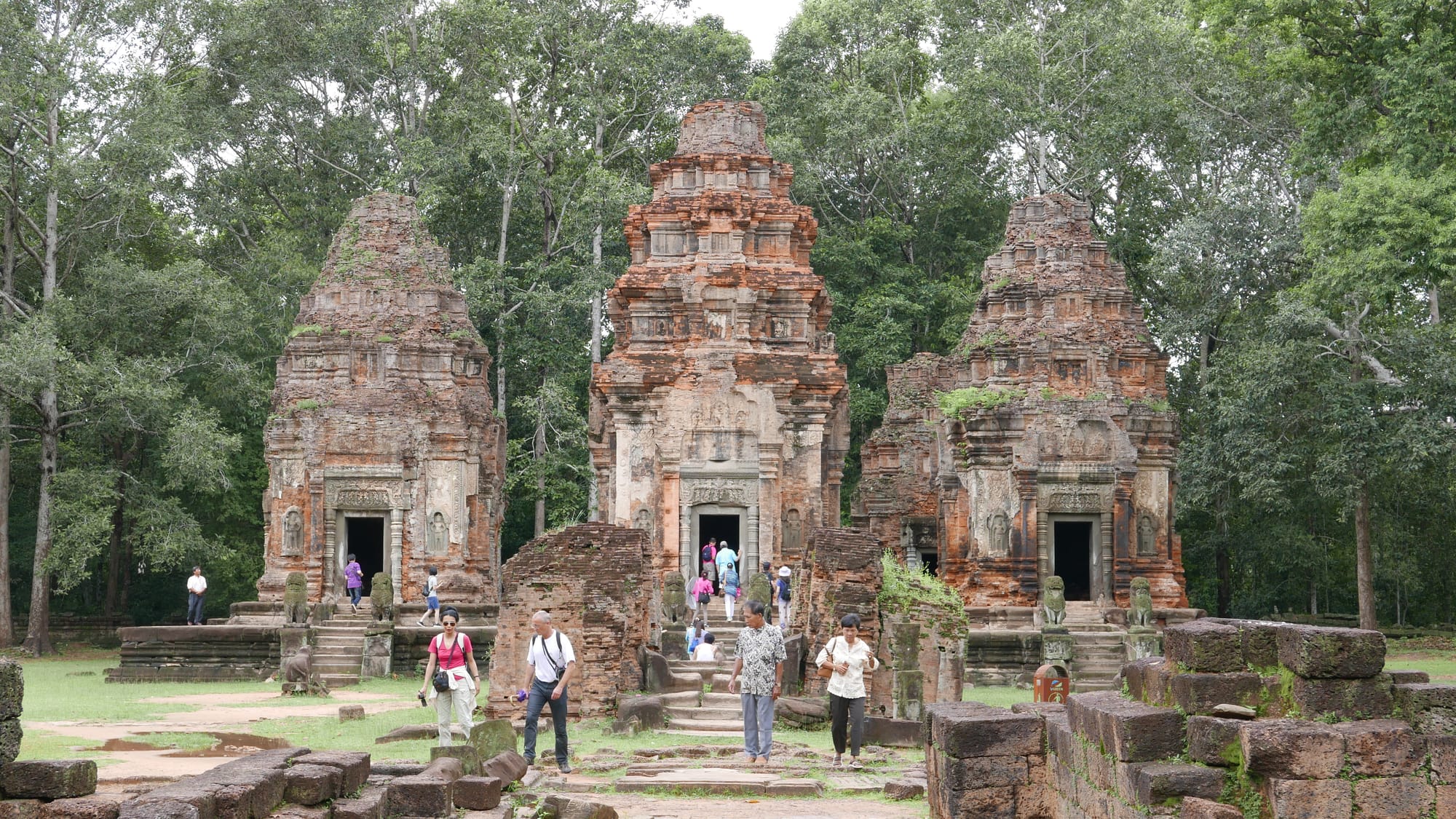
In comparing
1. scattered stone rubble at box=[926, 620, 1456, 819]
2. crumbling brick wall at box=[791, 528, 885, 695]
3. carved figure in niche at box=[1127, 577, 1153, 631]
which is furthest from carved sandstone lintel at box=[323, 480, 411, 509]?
scattered stone rubble at box=[926, 620, 1456, 819]

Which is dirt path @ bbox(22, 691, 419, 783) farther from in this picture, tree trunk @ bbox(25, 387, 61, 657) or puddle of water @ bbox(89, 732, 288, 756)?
tree trunk @ bbox(25, 387, 61, 657)

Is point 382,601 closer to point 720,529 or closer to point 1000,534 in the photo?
point 720,529

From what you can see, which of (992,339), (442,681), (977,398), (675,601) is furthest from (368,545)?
(442,681)

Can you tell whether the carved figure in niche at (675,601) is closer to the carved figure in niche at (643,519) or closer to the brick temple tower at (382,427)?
the carved figure in niche at (643,519)

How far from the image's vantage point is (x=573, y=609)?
46.8ft

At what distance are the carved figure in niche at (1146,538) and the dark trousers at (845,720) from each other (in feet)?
46.8

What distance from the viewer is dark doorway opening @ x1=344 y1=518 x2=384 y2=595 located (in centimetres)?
2777

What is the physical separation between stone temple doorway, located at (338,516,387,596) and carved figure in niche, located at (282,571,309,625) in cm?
691

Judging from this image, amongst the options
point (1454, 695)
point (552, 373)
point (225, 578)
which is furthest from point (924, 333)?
point (1454, 695)

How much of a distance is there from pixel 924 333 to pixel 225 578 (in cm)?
1698

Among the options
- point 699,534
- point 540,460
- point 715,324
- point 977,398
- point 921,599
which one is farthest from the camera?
point 540,460

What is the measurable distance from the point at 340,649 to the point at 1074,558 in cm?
1362

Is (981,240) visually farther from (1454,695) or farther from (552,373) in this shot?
(1454,695)

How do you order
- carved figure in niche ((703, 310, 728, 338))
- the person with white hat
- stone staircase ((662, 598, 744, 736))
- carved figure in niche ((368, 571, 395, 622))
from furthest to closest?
carved figure in niche ((703, 310, 728, 338))
carved figure in niche ((368, 571, 395, 622))
the person with white hat
stone staircase ((662, 598, 744, 736))
